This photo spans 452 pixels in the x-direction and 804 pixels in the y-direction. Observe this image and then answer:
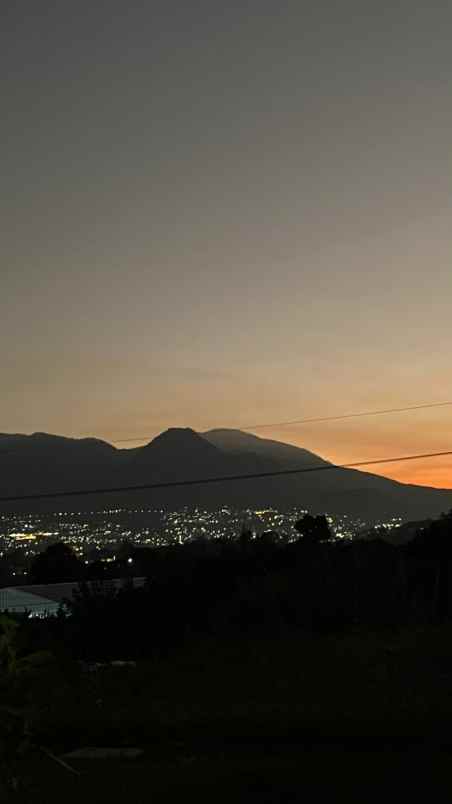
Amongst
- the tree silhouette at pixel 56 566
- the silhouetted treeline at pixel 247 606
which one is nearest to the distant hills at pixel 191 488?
the tree silhouette at pixel 56 566

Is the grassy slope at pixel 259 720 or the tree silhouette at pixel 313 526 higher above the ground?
the tree silhouette at pixel 313 526

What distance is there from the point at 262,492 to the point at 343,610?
139m

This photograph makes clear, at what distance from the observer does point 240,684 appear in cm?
1839

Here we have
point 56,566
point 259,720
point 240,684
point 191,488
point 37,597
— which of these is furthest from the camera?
point 191,488

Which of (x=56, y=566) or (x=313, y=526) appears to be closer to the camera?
(x=56, y=566)

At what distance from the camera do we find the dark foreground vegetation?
41.0 feet

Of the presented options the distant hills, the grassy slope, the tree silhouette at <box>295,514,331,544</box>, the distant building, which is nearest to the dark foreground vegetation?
the grassy slope

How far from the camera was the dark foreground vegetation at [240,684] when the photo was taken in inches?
492

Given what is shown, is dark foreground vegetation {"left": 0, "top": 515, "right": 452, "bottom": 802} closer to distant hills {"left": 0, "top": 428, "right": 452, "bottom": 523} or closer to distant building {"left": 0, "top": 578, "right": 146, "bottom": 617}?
distant building {"left": 0, "top": 578, "right": 146, "bottom": 617}

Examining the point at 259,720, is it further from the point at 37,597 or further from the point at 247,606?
the point at 37,597

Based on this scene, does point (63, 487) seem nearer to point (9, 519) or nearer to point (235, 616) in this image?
point (9, 519)

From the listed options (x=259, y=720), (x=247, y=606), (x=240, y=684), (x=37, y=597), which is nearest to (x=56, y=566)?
(x=37, y=597)

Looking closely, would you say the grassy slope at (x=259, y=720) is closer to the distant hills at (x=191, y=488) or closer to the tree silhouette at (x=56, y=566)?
the tree silhouette at (x=56, y=566)

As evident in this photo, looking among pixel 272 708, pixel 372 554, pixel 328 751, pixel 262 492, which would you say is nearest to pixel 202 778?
pixel 328 751
